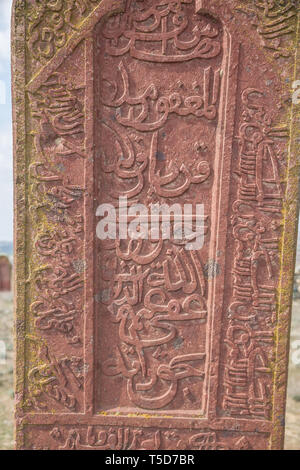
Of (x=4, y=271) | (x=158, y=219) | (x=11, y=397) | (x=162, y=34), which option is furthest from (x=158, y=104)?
(x=4, y=271)

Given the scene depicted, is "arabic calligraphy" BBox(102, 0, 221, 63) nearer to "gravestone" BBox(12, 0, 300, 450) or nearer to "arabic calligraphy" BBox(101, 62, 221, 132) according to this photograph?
"gravestone" BBox(12, 0, 300, 450)

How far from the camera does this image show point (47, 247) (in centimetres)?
213

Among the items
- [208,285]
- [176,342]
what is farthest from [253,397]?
[208,285]

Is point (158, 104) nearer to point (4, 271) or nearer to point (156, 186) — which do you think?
point (156, 186)

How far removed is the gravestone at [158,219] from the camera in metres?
2.01

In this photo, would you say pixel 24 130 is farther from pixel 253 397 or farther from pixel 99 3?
pixel 253 397

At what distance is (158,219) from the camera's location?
2.13 meters

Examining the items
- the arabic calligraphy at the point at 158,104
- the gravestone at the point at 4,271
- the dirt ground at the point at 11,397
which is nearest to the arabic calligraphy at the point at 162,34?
the arabic calligraphy at the point at 158,104

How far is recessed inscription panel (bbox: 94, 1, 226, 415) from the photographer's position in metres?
2.02

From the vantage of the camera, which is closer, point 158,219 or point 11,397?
point 158,219

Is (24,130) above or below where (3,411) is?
above

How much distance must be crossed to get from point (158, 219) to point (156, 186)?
7.9 inches

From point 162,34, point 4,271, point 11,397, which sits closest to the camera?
point 162,34

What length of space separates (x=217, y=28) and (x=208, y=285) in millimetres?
1520
